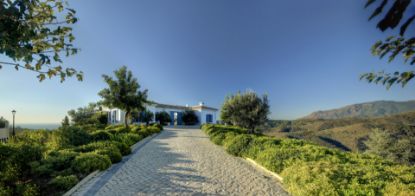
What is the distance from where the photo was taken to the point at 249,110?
651 inches

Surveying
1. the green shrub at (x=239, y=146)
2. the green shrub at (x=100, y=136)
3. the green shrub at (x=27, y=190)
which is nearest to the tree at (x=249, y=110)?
the green shrub at (x=239, y=146)

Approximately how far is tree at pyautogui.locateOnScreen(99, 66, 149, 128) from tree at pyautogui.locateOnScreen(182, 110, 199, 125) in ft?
59.2

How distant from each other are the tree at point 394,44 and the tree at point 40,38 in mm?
3021

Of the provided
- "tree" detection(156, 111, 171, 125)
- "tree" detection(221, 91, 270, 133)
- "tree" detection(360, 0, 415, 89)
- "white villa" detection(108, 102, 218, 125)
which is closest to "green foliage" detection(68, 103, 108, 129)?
"white villa" detection(108, 102, 218, 125)

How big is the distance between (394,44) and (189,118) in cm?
3734

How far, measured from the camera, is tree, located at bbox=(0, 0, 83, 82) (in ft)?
7.54

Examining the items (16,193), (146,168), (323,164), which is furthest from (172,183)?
(323,164)

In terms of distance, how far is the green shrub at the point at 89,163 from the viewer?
6641mm

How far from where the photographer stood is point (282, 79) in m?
24.2

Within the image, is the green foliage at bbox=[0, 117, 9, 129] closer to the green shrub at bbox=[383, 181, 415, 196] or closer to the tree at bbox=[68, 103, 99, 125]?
the tree at bbox=[68, 103, 99, 125]

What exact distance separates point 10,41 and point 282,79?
2438cm

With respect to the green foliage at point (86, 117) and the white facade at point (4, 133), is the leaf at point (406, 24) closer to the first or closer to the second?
the white facade at point (4, 133)

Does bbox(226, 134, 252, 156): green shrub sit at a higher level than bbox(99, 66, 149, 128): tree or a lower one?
lower

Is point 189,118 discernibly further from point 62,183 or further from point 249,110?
point 62,183
